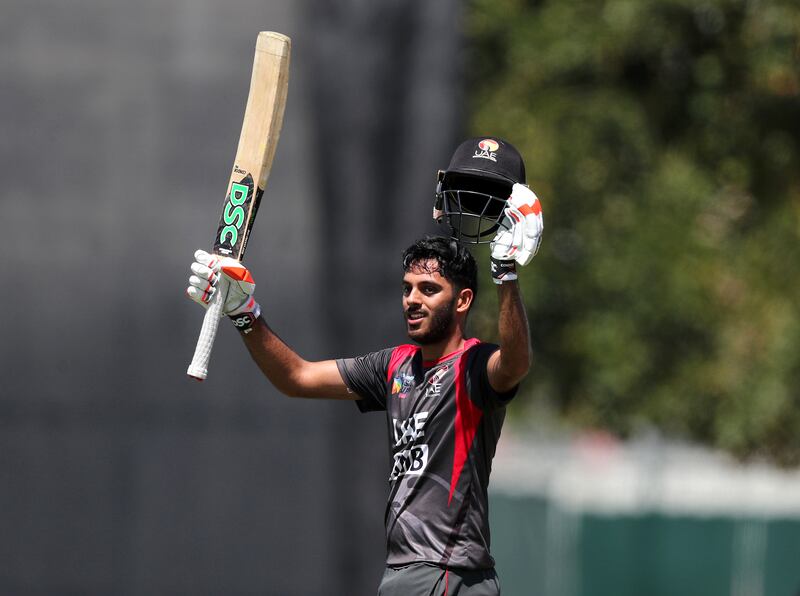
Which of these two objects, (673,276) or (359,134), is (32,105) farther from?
(673,276)

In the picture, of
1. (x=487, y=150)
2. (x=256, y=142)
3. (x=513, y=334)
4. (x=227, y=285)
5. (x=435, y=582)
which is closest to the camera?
(x=513, y=334)

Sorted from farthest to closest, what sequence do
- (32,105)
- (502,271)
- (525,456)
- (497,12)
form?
1. (497,12)
2. (525,456)
3. (32,105)
4. (502,271)

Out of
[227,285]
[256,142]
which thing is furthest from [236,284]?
[256,142]

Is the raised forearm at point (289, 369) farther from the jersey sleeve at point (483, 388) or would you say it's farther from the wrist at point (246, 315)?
the jersey sleeve at point (483, 388)

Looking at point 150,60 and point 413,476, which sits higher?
point 150,60

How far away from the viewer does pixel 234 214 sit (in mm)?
4469

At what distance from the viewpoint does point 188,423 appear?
6.32 meters

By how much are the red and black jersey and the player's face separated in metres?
0.09

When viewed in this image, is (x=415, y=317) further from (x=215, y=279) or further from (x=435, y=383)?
(x=215, y=279)

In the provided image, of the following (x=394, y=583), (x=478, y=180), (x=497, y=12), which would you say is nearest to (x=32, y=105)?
(x=478, y=180)

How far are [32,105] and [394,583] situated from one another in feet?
9.75

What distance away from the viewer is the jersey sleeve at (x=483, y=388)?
13.5 ft

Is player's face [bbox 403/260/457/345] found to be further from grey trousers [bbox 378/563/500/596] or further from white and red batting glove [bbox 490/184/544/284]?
grey trousers [bbox 378/563/500/596]

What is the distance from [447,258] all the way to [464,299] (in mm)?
134
